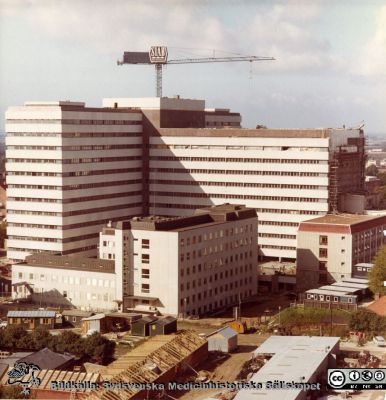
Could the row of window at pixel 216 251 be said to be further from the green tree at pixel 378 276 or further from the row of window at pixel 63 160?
the row of window at pixel 63 160

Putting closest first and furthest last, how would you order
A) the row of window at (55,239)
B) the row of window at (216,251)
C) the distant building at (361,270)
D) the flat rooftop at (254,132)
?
the row of window at (216,251) → the distant building at (361,270) → the row of window at (55,239) → the flat rooftop at (254,132)

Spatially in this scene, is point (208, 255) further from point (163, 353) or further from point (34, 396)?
point (34, 396)

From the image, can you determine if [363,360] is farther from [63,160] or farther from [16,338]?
[63,160]

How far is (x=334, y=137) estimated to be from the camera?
7756cm

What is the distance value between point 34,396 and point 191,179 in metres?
45.8

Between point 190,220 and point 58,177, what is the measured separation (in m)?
16.4

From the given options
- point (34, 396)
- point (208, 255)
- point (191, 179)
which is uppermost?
point (191, 179)

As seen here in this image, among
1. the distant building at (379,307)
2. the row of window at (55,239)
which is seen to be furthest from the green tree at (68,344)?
the row of window at (55,239)

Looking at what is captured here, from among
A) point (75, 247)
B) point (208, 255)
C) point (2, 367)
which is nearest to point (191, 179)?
point (75, 247)

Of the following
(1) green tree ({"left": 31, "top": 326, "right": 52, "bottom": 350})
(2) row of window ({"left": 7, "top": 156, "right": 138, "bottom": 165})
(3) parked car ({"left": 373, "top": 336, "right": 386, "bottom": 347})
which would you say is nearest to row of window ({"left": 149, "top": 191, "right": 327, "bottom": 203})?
(2) row of window ({"left": 7, "top": 156, "right": 138, "bottom": 165})

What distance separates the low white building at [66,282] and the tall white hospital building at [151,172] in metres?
8.62

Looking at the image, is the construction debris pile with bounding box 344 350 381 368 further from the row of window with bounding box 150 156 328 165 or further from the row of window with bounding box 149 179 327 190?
the row of window with bounding box 150 156 328 165

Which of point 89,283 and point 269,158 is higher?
point 269,158

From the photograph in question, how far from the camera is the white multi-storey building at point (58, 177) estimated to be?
7462 centimetres
